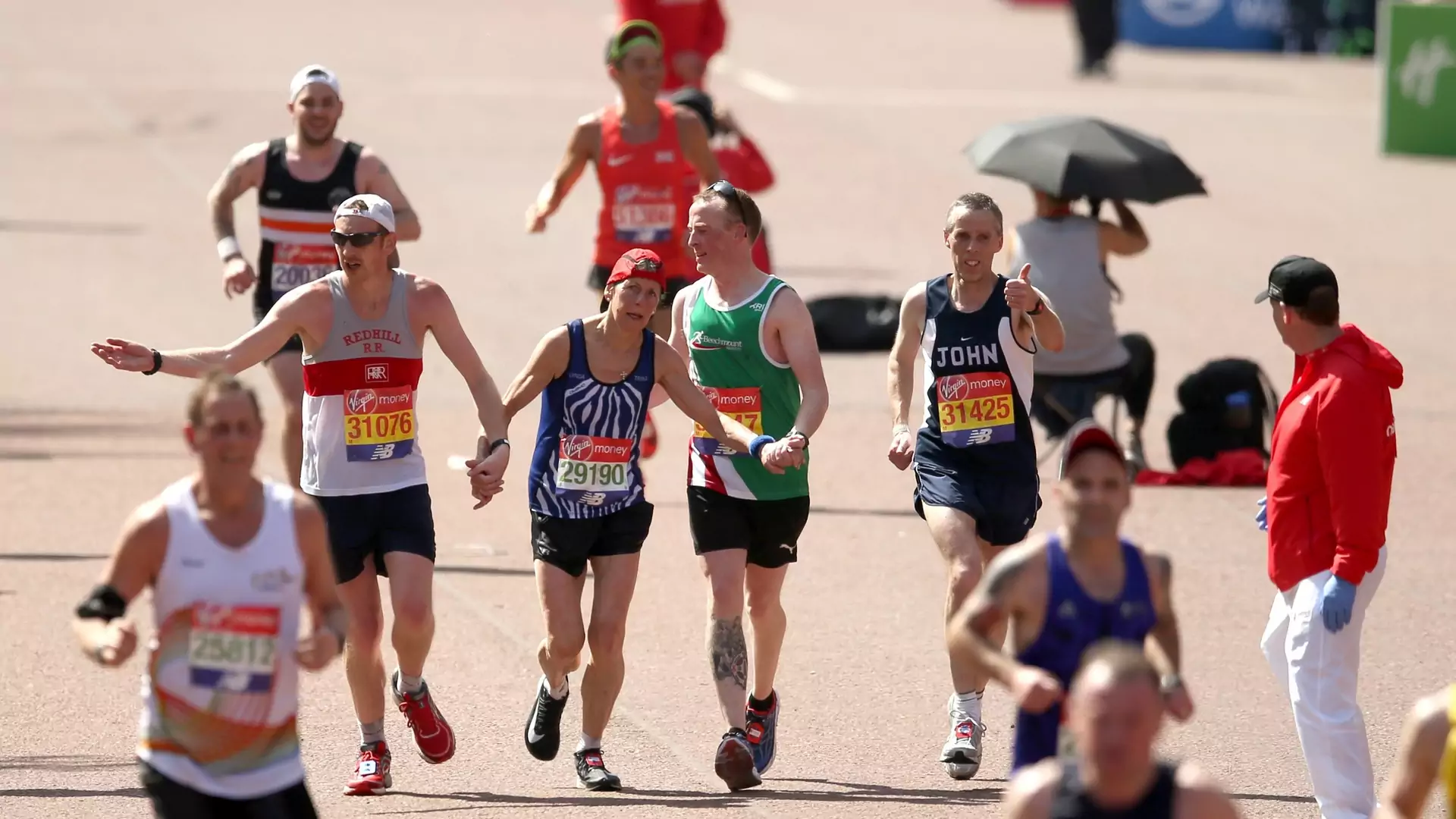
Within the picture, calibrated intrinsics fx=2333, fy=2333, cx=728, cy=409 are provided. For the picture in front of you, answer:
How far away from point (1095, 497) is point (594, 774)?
2.73 meters

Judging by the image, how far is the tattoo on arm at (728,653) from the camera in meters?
7.88

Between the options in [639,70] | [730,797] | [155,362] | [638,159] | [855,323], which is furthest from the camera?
[855,323]

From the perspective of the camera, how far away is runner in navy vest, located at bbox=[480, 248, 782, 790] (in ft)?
25.1

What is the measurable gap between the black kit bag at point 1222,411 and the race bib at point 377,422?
628 cm

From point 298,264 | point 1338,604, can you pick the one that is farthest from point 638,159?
point 1338,604

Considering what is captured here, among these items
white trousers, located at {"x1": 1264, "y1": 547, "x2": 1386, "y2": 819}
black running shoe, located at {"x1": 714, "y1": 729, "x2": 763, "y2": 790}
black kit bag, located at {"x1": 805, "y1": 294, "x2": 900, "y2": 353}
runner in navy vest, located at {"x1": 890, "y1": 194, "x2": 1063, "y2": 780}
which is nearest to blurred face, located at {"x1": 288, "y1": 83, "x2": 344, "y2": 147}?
runner in navy vest, located at {"x1": 890, "y1": 194, "x2": 1063, "y2": 780}

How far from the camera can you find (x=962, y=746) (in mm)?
7832

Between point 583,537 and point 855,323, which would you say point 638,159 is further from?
point 855,323

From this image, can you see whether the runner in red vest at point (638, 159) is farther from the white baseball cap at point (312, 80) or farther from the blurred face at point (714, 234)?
the blurred face at point (714, 234)

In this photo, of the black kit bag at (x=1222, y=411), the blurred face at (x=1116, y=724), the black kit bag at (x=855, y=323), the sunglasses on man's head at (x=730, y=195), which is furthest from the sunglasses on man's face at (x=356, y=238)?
the black kit bag at (x=855, y=323)

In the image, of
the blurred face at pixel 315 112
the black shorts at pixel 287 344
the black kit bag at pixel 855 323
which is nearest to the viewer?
the blurred face at pixel 315 112

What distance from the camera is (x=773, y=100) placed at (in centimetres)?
2744

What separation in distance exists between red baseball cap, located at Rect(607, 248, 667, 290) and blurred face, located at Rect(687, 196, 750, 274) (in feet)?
0.96

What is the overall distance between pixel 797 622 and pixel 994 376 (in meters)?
2.35
